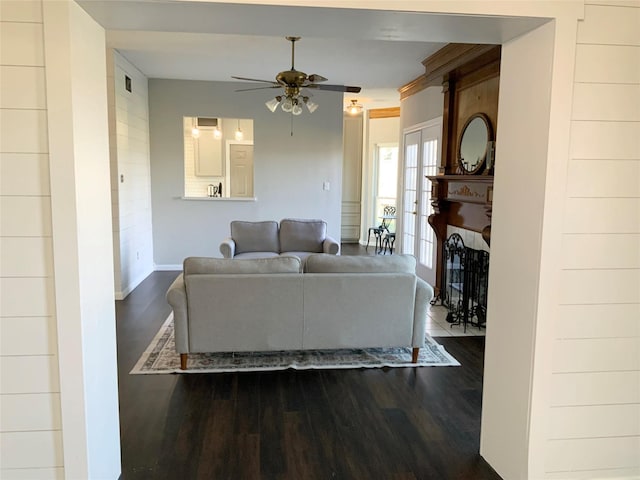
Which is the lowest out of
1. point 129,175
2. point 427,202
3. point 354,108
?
point 427,202

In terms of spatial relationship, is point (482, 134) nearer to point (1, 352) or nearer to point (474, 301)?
point (474, 301)

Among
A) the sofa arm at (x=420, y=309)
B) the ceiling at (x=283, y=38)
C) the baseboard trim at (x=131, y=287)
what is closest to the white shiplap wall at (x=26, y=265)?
the ceiling at (x=283, y=38)

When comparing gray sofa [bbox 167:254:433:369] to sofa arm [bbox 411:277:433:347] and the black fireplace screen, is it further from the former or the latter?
the black fireplace screen

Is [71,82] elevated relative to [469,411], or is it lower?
elevated

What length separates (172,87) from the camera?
6520 millimetres

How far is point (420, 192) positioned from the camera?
6168 mm

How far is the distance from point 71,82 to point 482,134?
3697 mm

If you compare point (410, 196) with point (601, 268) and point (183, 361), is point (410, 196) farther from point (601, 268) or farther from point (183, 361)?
point (601, 268)

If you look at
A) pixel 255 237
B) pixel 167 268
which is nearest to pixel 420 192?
pixel 255 237

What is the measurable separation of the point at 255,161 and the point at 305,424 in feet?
15.8

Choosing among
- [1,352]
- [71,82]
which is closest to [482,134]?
[71,82]

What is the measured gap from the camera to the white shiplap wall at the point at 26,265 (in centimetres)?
162

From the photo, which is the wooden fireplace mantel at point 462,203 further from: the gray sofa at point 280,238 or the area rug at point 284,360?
the gray sofa at point 280,238

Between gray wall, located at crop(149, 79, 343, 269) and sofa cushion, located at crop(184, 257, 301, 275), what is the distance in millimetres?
3701
